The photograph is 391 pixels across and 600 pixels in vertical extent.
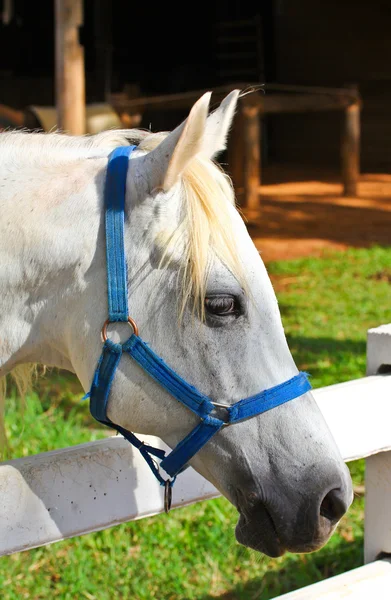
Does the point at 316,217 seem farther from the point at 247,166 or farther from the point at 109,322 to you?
the point at 109,322

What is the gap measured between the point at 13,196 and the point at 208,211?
0.43 m

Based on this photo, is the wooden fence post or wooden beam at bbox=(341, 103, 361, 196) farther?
wooden beam at bbox=(341, 103, 361, 196)

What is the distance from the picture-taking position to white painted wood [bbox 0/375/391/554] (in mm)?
1562

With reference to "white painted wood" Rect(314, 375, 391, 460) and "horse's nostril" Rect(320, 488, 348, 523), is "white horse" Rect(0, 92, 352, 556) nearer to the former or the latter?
"horse's nostril" Rect(320, 488, 348, 523)

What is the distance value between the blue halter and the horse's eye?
0.47 ft

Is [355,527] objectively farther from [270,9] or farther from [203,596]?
[270,9]

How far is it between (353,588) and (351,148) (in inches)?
366

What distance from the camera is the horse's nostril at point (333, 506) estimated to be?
1480 mm

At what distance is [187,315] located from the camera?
60.2 inches

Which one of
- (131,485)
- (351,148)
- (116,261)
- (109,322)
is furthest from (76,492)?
(351,148)

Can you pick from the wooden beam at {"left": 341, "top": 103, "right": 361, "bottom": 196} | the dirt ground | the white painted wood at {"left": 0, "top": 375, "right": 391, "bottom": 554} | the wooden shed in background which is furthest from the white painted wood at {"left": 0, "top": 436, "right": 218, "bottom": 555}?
the wooden shed in background

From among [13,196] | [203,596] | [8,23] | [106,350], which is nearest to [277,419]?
[106,350]

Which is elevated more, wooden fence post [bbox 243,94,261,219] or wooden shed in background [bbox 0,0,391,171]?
wooden shed in background [bbox 0,0,391,171]

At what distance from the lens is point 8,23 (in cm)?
1396
